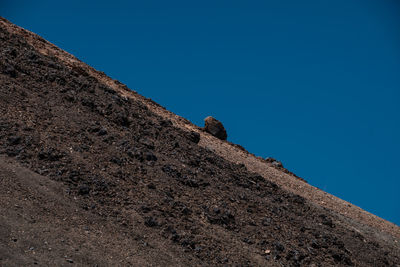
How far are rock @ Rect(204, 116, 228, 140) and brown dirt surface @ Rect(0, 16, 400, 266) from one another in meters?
4.69

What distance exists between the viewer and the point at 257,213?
720 inches

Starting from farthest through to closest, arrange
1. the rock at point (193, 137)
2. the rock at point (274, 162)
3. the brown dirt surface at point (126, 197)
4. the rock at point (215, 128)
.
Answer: the rock at point (274, 162) → the rock at point (215, 128) → the rock at point (193, 137) → the brown dirt surface at point (126, 197)

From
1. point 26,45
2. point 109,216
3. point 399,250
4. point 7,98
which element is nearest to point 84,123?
point 7,98

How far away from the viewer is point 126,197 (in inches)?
620

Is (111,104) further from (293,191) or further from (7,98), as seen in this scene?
(293,191)

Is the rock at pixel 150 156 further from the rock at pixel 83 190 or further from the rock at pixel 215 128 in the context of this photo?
the rock at pixel 215 128

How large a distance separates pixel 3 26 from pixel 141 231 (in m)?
16.7

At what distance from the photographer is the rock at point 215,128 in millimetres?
29766

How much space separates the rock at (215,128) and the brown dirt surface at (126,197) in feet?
15.4

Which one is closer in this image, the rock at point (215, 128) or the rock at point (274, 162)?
the rock at point (215, 128)

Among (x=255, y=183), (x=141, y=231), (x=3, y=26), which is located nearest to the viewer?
(x=141, y=231)

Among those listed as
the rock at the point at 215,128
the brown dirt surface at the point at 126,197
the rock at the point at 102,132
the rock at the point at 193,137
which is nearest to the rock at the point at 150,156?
the brown dirt surface at the point at 126,197

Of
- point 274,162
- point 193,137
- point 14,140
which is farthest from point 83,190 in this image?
point 274,162

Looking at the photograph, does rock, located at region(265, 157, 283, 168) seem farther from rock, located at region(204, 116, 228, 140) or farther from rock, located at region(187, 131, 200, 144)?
rock, located at region(187, 131, 200, 144)
